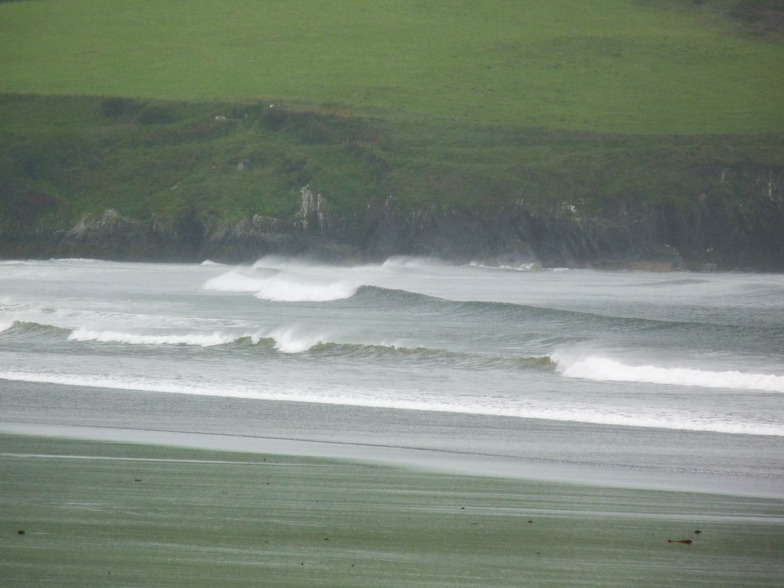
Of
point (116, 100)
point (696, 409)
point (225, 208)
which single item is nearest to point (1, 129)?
point (116, 100)

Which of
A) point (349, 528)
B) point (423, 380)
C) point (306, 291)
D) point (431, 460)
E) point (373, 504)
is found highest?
point (349, 528)

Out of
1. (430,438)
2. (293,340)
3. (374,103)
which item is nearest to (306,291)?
(293,340)

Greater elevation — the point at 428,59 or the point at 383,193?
the point at 428,59

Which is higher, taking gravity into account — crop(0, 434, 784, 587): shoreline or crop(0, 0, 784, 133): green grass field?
crop(0, 434, 784, 587): shoreline

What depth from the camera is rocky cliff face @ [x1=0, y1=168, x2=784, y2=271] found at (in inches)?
3019

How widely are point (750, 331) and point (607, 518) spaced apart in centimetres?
1994

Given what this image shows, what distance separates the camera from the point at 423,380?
66.5 ft

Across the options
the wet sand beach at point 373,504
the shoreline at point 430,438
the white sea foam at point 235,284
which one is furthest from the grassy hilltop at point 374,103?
the wet sand beach at point 373,504

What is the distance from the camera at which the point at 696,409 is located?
54.7ft

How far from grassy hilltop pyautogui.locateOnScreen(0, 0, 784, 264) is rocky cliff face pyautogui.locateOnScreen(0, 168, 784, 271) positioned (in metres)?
1.42

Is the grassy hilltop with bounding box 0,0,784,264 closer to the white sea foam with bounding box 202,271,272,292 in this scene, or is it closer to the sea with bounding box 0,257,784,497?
the white sea foam with bounding box 202,271,272,292

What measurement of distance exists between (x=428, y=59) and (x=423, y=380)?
8994 centimetres

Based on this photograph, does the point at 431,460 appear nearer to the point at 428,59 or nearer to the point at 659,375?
the point at 659,375

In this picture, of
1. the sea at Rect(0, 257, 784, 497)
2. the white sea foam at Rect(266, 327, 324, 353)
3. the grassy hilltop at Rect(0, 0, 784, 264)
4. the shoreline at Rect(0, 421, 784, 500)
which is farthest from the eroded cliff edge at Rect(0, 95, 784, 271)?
the shoreline at Rect(0, 421, 784, 500)
